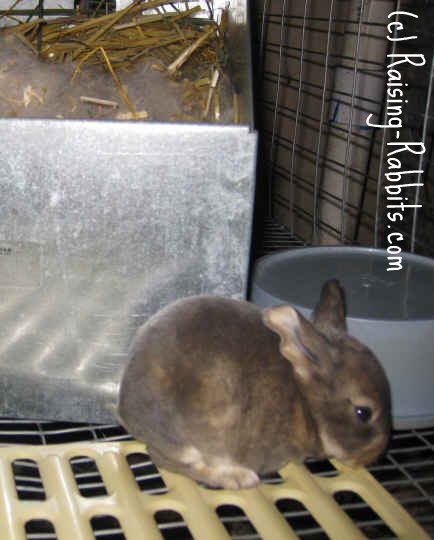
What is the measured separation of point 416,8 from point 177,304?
3.18 feet

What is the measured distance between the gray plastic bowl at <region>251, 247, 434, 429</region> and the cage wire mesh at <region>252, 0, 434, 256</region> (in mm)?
218

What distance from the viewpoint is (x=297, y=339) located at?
0.69 meters

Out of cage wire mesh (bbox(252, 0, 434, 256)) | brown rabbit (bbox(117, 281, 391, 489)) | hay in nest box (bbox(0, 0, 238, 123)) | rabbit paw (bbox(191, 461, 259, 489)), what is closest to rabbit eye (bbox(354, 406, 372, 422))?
brown rabbit (bbox(117, 281, 391, 489))

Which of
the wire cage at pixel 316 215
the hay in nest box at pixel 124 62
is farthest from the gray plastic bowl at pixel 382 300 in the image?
the hay in nest box at pixel 124 62

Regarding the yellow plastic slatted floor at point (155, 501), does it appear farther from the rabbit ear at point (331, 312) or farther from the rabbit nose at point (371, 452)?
the rabbit ear at point (331, 312)

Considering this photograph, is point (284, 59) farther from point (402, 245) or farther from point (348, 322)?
point (348, 322)

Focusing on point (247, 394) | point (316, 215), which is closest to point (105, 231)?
point (247, 394)

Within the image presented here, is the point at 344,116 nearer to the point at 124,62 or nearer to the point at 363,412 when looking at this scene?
the point at 124,62

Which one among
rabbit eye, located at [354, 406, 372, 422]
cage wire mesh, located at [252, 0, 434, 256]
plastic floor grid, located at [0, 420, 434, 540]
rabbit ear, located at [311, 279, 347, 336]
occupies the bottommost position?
plastic floor grid, located at [0, 420, 434, 540]

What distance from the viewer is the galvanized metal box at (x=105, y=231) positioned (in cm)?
71

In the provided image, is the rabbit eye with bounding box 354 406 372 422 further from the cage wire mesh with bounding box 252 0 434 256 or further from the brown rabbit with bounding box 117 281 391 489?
the cage wire mesh with bounding box 252 0 434 256

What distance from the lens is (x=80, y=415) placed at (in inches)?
33.5

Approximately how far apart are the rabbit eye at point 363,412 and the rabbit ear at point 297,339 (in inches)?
2.2

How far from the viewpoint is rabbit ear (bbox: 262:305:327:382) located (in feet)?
2.25
